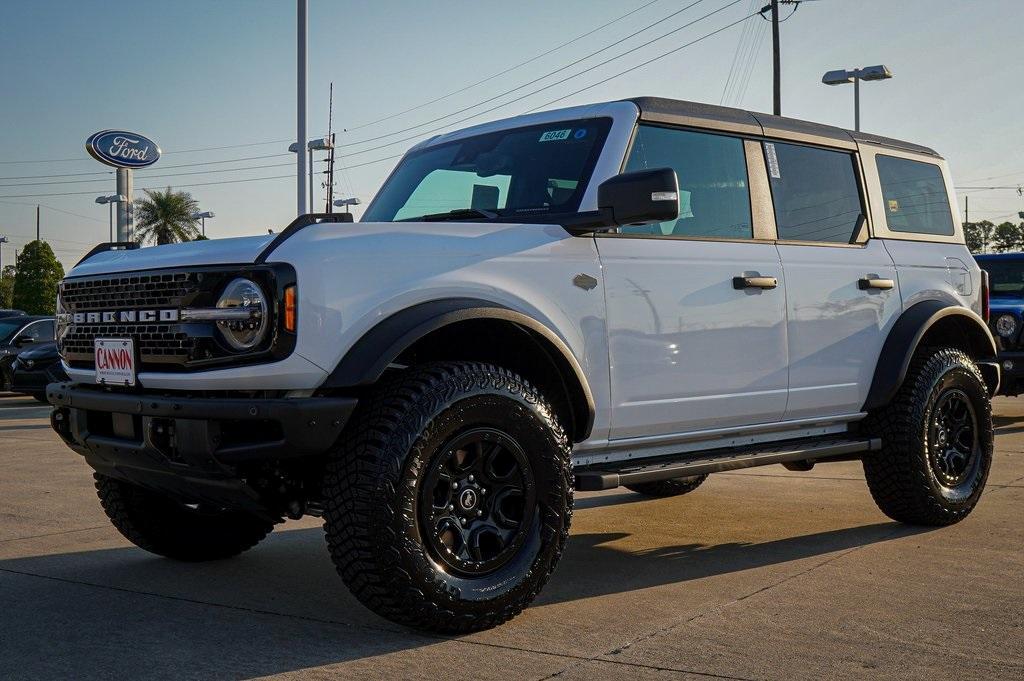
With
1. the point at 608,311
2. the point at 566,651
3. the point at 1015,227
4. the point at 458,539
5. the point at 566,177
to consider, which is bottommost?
the point at 566,651

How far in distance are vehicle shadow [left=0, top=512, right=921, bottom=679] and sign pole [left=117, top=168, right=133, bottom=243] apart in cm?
2067

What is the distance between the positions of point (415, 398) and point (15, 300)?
78.1m

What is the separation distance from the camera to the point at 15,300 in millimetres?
74750

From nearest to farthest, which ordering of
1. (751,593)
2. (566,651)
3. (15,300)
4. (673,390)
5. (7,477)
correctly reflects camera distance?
1. (566,651)
2. (751,593)
3. (673,390)
4. (7,477)
5. (15,300)

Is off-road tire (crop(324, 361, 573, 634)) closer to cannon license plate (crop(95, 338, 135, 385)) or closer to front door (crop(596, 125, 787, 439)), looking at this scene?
front door (crop(596, 125, 787, 439))

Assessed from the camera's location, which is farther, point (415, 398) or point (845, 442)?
point (845, 442)

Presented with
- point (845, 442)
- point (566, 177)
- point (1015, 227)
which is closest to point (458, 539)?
point (566, 177)

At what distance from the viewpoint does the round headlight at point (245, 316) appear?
367 cm

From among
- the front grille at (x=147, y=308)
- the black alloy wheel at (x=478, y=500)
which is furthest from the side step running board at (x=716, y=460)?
the front grille at (x=147, y=308)

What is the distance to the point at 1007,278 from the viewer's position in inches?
492

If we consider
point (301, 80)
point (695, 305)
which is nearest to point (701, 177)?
point (695, 305)

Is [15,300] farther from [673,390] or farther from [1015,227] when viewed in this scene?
[1015,227]

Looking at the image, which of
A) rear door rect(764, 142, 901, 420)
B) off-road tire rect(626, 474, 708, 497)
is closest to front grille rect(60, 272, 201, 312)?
rear door rect(764, 142, 901, 420)

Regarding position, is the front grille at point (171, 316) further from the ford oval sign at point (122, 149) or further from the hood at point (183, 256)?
the ford oval sign at point (122, 149)
